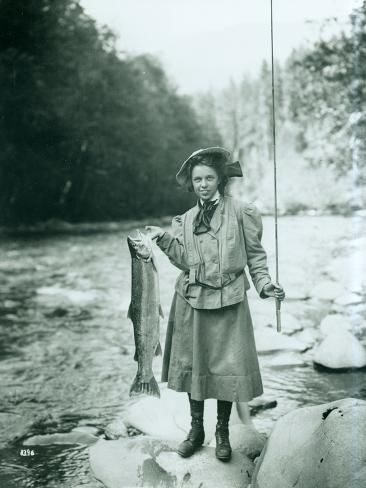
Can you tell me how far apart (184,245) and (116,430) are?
1773 mm

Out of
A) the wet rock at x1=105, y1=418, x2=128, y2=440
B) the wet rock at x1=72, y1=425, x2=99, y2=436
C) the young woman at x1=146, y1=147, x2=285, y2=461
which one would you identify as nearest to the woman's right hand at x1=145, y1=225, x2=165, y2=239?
the young woman at x1=146, y1=147, x2=285, y2=461

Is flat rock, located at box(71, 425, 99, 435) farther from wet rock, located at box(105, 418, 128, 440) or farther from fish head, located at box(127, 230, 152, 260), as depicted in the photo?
fish head, located at box(127, 230, 152, 260)

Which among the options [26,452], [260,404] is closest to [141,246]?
[26,452]

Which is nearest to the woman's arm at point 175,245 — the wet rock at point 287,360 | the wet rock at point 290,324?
the wet rock at point 287,360

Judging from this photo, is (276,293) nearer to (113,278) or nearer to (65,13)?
(65,13)

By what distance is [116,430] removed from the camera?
3926 mm

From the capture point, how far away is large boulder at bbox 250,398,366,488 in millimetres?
2383

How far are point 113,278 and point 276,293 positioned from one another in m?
4.76

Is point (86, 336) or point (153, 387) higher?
point (153, 387)

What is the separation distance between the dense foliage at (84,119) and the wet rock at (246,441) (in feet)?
8.12

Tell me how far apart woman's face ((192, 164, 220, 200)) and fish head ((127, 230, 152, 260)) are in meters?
0.40

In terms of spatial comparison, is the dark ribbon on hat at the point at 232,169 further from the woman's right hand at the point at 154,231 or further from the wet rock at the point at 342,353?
the wet rock at the point at 342,353

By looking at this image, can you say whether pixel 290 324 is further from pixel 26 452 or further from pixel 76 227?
pixel 76 227

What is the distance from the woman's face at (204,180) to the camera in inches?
111
